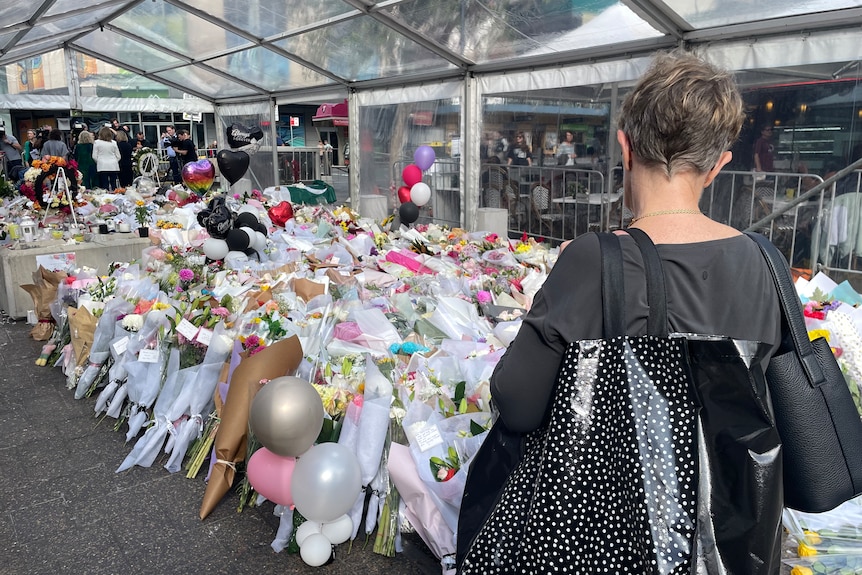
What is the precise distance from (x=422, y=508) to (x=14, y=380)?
10.5ft

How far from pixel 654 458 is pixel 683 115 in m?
0.51

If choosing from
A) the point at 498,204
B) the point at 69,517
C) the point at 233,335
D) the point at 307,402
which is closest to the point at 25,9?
the point at 498,204

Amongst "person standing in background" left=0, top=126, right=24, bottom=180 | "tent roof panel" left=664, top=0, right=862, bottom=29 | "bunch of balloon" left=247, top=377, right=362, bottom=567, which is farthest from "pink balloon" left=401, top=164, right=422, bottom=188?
"person standing in background" left=0, top=126, right=24, bottom=180

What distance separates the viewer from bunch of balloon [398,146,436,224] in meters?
7.18

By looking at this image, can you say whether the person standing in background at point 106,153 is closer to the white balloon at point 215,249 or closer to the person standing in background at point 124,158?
the person standing in background at point 124,158

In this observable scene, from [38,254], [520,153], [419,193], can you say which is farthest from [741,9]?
[38,254]

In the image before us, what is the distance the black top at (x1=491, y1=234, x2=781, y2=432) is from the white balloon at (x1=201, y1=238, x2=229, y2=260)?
14.3 ft

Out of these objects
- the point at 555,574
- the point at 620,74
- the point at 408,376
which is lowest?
the point at 408,376

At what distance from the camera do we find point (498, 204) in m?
7.57

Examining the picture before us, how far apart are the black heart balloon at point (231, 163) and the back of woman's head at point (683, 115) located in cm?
660

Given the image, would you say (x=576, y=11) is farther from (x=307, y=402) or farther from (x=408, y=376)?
(x=307, y=402)

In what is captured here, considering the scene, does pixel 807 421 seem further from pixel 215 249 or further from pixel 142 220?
pixel 142 220

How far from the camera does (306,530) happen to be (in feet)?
7.35

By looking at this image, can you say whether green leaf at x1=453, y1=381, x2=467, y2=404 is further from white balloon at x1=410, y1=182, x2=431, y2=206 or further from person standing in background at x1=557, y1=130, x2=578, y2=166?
white balloon at x1=410, y1=182, x2=431, y2=206
